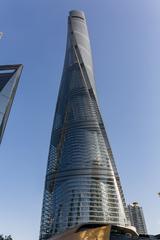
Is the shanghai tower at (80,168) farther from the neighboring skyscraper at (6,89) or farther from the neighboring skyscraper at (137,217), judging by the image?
the neighboring skyscraper at (6,89)

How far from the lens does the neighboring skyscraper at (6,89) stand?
3064 cm

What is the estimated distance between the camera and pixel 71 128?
136875 mm

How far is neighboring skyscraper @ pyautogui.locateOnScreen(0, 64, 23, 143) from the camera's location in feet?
101

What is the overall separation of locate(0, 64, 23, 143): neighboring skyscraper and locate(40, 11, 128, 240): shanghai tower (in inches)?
3589

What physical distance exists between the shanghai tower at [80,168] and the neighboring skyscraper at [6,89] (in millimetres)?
91173

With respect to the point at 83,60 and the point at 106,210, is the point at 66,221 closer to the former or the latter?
the point at 106,210

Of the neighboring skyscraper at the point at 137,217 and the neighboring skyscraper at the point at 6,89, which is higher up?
the neighboring skyscraper at the point at 137,217

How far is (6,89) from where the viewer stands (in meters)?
33.2

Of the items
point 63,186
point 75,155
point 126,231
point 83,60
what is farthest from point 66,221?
point 126,231

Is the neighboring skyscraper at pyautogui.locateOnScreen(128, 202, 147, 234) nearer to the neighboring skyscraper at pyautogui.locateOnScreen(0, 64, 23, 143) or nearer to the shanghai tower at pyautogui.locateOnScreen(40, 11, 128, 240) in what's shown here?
the shanghai tower at pyautogui.locateOnScreen(40, 11, 128, 240)

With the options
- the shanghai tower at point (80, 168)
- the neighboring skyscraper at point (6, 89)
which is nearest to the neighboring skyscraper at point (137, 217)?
the shanghai tower at point (80, 168)

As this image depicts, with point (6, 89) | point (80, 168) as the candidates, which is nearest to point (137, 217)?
point (80, 168)

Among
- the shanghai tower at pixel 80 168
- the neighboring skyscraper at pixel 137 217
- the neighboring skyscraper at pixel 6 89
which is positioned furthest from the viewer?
the neighboring skyscraper at pixel 137 217

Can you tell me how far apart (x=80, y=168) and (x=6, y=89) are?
99.4 metres
